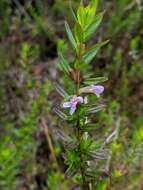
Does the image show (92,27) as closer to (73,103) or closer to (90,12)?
(90,12)

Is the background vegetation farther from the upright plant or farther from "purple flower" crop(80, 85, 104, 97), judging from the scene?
"purple flower" crop(80, 85, 104, 97)

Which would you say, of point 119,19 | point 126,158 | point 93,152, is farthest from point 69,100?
point 119,19

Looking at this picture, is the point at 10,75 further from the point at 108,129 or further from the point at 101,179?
the point at 101,179

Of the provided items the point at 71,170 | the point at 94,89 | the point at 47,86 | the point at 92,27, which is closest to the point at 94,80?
the point at 94,89

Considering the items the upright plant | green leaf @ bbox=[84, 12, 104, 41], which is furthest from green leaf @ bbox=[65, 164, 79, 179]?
green leaf @ bbox=[84, 12, 104, 41]

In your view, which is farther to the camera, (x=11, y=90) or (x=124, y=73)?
(x=11, y=90)

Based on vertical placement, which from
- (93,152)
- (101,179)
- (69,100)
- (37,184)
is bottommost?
(37,184)
